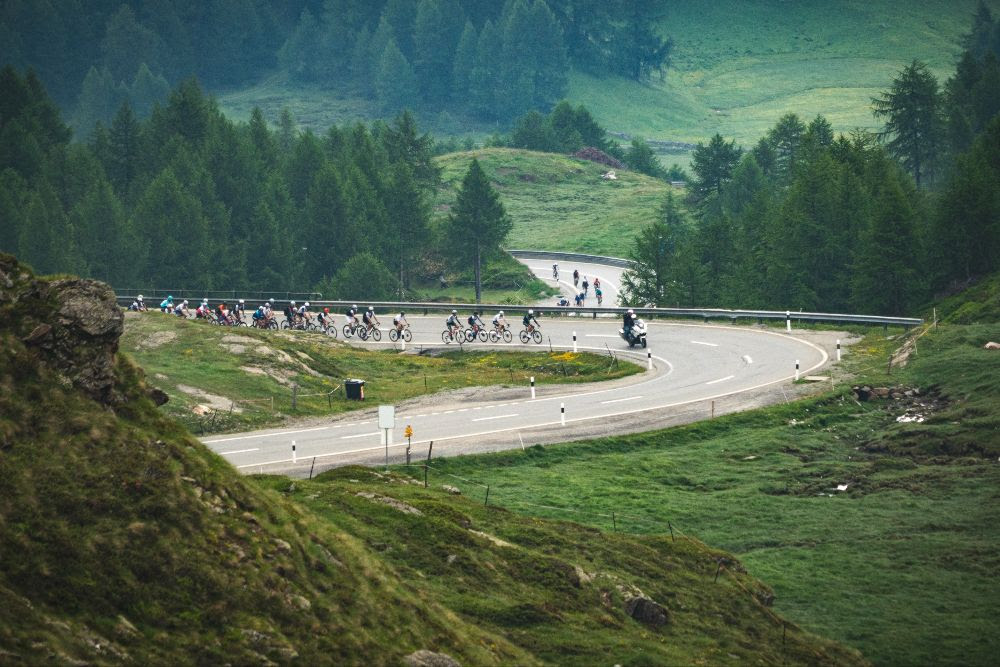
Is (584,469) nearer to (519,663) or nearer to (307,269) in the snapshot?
(519,663)

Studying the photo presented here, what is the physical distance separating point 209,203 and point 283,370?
164 ft

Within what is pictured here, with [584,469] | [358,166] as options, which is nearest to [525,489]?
[584,469]

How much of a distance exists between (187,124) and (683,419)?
77.0 metres

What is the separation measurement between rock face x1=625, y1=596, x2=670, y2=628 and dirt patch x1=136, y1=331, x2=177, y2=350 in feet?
111

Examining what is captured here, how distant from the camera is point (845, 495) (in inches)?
1606

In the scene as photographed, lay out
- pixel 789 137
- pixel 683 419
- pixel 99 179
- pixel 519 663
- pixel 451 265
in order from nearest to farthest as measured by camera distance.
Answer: pixel 519 663, pixel 683 419, pixel 99 179, pixel 451 265, pixel 789 137

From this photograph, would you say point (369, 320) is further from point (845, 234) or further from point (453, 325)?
point (845, 234)

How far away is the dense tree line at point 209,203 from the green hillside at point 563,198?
15.1m

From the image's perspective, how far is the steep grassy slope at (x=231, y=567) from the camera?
65.0ft

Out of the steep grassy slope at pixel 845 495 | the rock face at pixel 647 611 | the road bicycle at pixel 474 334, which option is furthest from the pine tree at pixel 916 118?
the rock face at pixel 647 611

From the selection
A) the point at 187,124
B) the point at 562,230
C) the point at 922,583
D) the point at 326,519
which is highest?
the point at 187,124

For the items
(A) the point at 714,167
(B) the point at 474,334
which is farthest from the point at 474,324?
(A) the point at 714,167

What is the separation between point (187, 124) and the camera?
115625mm

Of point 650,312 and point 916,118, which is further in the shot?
point 916,118
